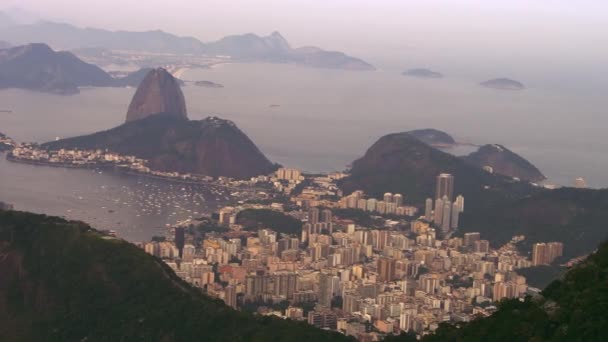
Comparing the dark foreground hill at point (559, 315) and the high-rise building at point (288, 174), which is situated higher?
the dark foreground hill at point (559, 315)

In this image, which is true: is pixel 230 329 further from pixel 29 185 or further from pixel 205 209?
pixel 29 185

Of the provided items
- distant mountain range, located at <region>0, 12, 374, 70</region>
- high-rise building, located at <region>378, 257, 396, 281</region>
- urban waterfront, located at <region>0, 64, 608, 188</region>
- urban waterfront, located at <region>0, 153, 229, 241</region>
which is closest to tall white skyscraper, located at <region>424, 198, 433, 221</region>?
urban waterfront, located at <region>0, 153, 229, 241</region>

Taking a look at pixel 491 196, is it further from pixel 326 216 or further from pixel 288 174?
pixel 288 174

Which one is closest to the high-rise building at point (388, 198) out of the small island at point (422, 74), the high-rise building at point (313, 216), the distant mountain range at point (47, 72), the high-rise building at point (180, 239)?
the high-rise building at point (313, 216)

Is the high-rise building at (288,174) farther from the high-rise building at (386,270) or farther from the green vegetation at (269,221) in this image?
the high-rise building at (386,270)

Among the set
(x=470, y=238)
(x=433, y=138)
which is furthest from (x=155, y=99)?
(x=470, y=238)
